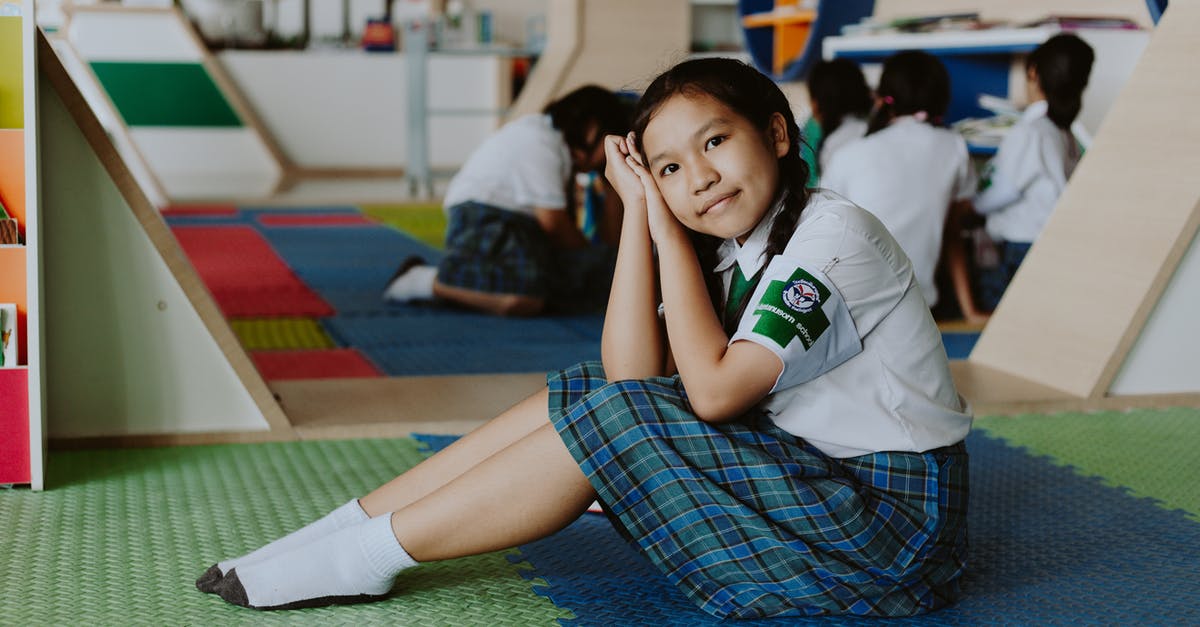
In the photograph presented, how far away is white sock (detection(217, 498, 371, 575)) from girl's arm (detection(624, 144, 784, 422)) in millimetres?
414

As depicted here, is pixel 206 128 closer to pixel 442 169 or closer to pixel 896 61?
pixel 442 169

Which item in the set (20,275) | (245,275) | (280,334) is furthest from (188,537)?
(245,275)

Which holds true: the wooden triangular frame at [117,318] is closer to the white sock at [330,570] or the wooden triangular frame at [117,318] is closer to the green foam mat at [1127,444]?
the white sock at [330,570]

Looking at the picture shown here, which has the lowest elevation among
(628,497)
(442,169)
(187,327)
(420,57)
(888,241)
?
(442,169)

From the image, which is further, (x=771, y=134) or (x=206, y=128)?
(x=206, y=128)

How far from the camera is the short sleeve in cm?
127

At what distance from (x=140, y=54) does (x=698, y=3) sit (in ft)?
10.9

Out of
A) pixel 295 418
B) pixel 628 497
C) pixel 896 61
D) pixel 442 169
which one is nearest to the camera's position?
pixel 628 497

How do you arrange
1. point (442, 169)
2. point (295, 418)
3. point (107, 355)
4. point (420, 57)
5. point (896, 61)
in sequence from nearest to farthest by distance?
point (107, 355) < point (295, 418) < point (896, 61) < point (420, 57) < point (442, 169)

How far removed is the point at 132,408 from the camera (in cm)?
205

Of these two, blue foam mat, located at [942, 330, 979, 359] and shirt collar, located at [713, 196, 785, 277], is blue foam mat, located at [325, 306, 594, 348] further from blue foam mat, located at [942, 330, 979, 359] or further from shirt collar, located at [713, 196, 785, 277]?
shirt collar, located at [713, 196, 785, 277]

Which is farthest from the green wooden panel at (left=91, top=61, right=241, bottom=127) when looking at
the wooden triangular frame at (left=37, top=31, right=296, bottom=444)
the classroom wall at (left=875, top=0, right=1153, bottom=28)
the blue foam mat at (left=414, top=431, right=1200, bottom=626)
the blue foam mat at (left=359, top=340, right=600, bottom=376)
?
the blue foam mat at (left=414, top=431, right=1200, bottom=626)

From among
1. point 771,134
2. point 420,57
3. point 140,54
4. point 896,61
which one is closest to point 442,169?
point 420,57

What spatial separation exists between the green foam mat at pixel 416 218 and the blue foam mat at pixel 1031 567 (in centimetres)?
319
